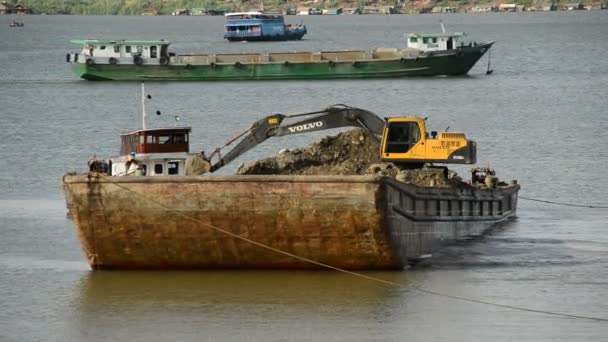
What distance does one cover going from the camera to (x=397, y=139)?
121 feet

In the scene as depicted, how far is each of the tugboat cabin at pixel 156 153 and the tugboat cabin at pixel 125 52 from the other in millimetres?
65883

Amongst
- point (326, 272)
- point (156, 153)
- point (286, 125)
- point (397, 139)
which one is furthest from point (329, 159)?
point (326, 272)

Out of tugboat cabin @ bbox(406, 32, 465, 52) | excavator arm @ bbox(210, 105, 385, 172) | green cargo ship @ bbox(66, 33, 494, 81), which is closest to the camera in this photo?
excavator arm @ bbox(210, 105, 385, 172)

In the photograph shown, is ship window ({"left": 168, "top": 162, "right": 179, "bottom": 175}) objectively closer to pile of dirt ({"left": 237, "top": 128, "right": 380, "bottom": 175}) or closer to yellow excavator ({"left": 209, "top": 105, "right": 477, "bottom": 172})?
yellow excavator ({"left": 209, "top": 105, "right": 477, "bottom": 172})

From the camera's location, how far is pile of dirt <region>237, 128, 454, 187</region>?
37.4 metres

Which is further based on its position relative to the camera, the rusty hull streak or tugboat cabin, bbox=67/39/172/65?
tugboat cabin, bbox=67/39/172/65

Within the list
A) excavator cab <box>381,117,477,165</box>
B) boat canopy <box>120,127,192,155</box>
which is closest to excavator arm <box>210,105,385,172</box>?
boat canopy <box>120,127,192,155</box>

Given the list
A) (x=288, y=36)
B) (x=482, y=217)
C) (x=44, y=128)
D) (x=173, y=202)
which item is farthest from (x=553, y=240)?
(x=288, y=36)

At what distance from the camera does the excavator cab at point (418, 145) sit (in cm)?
3659

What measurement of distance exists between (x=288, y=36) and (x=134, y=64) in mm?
69339

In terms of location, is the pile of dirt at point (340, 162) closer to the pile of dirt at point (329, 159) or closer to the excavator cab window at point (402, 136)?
the pile of dirt at point (329, 159)

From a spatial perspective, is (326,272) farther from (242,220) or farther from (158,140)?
(158,140)

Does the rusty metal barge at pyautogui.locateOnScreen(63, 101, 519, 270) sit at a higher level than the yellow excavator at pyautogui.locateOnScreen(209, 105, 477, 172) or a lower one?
lower

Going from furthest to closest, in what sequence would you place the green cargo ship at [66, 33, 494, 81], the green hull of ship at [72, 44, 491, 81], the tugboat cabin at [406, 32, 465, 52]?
the tugboat cabin at [406, 32, 465, 52] < the green cargo ship at [66, 33, 494, 81] < the green hull of ship at [72, 44, 491, 81]
